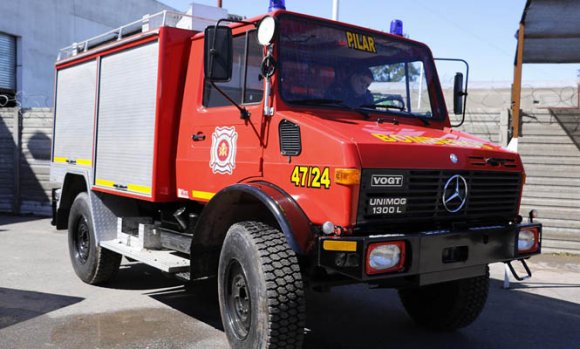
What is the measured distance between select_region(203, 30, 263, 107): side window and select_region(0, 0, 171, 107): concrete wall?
1437cm

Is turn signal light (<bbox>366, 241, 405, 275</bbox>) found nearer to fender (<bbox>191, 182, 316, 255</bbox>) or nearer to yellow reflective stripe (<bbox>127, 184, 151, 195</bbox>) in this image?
fender (<bbox>191, 182, 316, 255</bbox>)

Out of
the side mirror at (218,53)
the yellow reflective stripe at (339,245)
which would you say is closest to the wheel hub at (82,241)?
the side mirror at (218,53)

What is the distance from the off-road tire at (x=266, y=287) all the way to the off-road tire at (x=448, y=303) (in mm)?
1870

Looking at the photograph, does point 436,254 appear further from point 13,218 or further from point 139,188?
point 13,218

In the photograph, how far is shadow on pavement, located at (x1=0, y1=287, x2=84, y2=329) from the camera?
5.36 metres

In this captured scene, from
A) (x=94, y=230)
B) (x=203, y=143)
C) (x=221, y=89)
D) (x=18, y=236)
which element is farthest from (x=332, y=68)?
(x=18, y=236)

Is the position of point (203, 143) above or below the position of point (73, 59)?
below

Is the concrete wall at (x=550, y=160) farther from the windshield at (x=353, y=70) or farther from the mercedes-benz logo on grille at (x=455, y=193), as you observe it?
the mercedes-benz logo on grille at (x=455, y=193)

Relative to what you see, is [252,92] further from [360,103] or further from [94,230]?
[94,230]

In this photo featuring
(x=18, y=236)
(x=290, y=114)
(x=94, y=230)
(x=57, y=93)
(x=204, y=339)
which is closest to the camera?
(x=290, y=114)

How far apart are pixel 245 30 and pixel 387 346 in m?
2.86

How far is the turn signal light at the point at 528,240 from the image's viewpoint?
4.36 m

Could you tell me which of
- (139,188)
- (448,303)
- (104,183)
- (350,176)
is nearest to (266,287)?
(350,176)

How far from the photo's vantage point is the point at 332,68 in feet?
14.9
